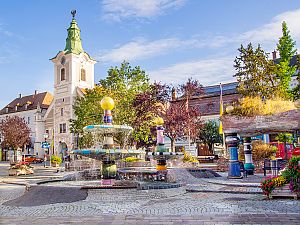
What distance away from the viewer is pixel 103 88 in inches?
1403

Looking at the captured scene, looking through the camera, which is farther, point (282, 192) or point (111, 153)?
point (111, 153)

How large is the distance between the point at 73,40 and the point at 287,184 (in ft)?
168

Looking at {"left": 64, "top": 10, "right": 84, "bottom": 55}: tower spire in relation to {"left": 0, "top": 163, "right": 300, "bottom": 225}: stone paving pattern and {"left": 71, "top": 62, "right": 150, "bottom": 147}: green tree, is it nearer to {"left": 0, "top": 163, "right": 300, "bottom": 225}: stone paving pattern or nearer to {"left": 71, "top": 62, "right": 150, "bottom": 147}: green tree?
{"left": 71, "top": 62, "right": 150, "bottom": 147}: green tree

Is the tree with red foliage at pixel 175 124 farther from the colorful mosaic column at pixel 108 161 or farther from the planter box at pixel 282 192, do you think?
the planter box at pixel 282 192

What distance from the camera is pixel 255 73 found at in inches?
957

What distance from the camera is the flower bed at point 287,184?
1008cm

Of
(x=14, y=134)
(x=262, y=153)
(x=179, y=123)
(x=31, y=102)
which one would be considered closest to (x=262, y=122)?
(x=262, y=153)

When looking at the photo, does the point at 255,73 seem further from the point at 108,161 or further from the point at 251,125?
the point at 108,161

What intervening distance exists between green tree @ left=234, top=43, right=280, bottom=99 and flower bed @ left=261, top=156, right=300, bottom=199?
45.1ft

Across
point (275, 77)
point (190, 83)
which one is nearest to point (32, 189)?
point (275, 77)

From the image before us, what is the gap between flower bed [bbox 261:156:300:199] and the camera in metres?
10.1

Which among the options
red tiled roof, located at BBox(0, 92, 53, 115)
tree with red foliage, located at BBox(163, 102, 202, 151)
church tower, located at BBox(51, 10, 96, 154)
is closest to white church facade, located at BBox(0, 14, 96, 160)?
church tower, located at BBox(51, 10, 96, 154)

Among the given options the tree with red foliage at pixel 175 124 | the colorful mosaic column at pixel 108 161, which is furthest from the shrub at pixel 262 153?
the tree with red foliage at pixel 175 124

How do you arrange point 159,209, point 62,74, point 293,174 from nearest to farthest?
point 159,209 → point 293,174 → point 62,74
